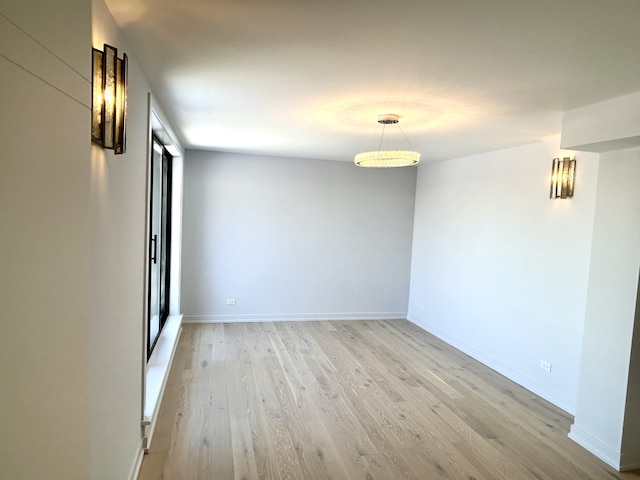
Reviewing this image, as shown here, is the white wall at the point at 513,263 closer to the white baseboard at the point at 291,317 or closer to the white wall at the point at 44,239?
the white baseboard at the point at 291,317

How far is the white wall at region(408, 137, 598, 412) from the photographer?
11.8 feet

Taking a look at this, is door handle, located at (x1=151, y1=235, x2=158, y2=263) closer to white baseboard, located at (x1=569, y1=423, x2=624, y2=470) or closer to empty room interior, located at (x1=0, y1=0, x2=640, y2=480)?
empty room interior, located at (x1=0, y1=0, x2=640, y2=480)

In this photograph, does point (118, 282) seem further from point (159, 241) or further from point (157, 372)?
point (159, 241)

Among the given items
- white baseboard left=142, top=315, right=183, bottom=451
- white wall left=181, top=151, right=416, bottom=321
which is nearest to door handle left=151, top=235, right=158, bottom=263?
white baseboard left=142, top=315, right=183, bottom=451

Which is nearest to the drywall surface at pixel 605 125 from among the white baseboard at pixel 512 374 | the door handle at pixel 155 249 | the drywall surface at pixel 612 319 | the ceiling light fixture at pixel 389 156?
the drywall surface at pixel 612 319

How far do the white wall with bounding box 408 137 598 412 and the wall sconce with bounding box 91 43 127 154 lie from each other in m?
3.58

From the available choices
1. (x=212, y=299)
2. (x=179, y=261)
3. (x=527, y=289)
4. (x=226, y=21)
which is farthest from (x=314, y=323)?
(x=226, y=21)

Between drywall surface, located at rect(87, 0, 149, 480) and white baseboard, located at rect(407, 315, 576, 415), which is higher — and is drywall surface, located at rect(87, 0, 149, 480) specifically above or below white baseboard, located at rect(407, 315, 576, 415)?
above

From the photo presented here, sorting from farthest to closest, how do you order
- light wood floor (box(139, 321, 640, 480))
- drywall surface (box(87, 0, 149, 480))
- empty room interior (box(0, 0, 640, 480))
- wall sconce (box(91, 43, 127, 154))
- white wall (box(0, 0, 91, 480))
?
light wood floor (box(139, 321, 640, 480)) < drywall surface (box(87, 0, 149, 480)) < wall sconce (box(91, 43, 127, 154)) < empty room interior (box(0, 0, 640, 480)) < white wall (box(0, 0, 91, 480))

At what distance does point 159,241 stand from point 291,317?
2402 millimetres

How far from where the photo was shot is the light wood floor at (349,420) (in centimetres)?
263

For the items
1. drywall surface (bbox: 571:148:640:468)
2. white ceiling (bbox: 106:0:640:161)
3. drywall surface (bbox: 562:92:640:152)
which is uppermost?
white ceiling (bbox: 106:0:640:161)

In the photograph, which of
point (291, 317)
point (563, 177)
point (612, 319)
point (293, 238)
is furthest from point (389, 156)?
point (291, 317)

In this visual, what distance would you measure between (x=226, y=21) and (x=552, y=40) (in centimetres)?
139
